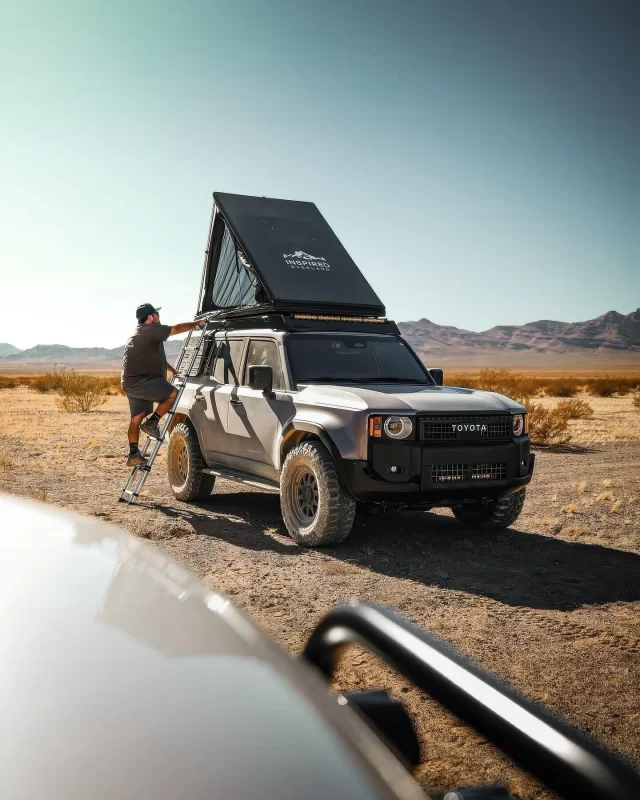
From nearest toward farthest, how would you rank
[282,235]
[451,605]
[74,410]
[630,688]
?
[630,688] → [451,605] → [282,235] → [74,410]

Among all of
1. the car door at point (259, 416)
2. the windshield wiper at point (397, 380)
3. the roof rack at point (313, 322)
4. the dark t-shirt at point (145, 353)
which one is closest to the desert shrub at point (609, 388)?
the roof rack at point (313, 322)

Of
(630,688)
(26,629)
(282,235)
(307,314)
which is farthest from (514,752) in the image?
(282,235)

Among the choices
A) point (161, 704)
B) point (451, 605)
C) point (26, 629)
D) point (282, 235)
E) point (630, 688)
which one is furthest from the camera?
point (282, 235)

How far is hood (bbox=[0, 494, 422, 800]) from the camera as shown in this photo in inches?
33.8

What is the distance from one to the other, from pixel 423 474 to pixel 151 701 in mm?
5558

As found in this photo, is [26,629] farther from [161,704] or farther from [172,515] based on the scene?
[172,515]

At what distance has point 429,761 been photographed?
3.16 m

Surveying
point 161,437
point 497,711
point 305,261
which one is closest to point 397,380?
point 305,261

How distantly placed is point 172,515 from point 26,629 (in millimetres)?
7574

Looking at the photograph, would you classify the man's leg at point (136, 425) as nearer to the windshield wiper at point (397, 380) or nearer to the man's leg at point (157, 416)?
the man's leg at point (157, 416)

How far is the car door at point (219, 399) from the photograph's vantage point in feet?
27.9

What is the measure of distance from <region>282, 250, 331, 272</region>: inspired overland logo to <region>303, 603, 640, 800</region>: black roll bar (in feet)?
24.1

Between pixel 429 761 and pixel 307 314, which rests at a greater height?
pixel 307 314

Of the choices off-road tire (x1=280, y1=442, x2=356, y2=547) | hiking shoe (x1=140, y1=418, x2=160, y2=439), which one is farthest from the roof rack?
off-road tire (x1=280, y1=442, x2=356, y2=547)
